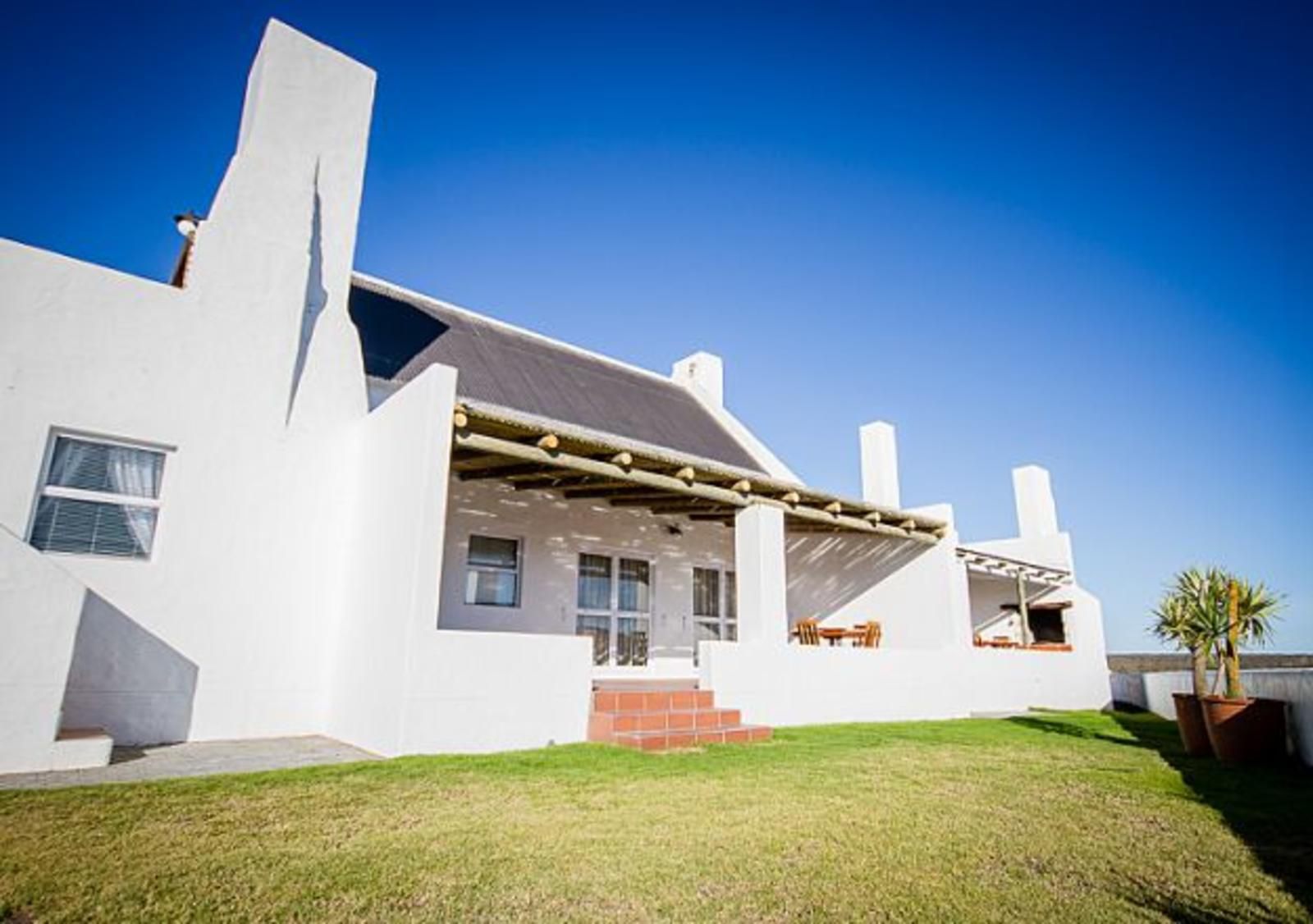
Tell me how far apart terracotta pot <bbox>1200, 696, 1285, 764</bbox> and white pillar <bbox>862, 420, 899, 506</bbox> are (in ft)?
25.7

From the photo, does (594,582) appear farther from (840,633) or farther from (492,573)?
(840,633)

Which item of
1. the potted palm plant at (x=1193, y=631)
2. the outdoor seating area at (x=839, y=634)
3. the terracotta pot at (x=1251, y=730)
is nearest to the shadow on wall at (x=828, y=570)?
the outdoor seating area at (x=839, y=634)

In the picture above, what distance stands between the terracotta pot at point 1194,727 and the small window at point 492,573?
27.8ft

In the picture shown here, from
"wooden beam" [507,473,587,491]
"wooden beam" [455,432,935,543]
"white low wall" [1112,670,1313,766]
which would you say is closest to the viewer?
"white low wall" [1112,670,1313,766]

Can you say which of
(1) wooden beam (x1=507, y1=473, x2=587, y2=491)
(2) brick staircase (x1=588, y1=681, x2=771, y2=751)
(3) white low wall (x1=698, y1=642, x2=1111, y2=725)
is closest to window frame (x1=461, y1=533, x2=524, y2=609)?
(1) wooden beam (x1=507, y1=473, x2=587, y2=491)

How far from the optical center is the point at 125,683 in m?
6.40

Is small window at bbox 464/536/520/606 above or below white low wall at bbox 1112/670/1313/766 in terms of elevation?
above

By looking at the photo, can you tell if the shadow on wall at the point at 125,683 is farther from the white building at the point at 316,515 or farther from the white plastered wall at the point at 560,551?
the white plastered wall at the point at 560,551

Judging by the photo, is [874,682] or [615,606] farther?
[615,606]

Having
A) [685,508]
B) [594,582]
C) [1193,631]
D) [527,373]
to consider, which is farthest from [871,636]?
[527,373]

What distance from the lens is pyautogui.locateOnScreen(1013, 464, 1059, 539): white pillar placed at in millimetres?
17859

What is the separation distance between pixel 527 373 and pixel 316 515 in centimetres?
494

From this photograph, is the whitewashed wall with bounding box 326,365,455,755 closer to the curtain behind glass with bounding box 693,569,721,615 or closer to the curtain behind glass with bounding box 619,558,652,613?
the curtain behind glass with bounding box 619,558,652,613

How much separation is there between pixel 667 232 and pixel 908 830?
13.0 metres
